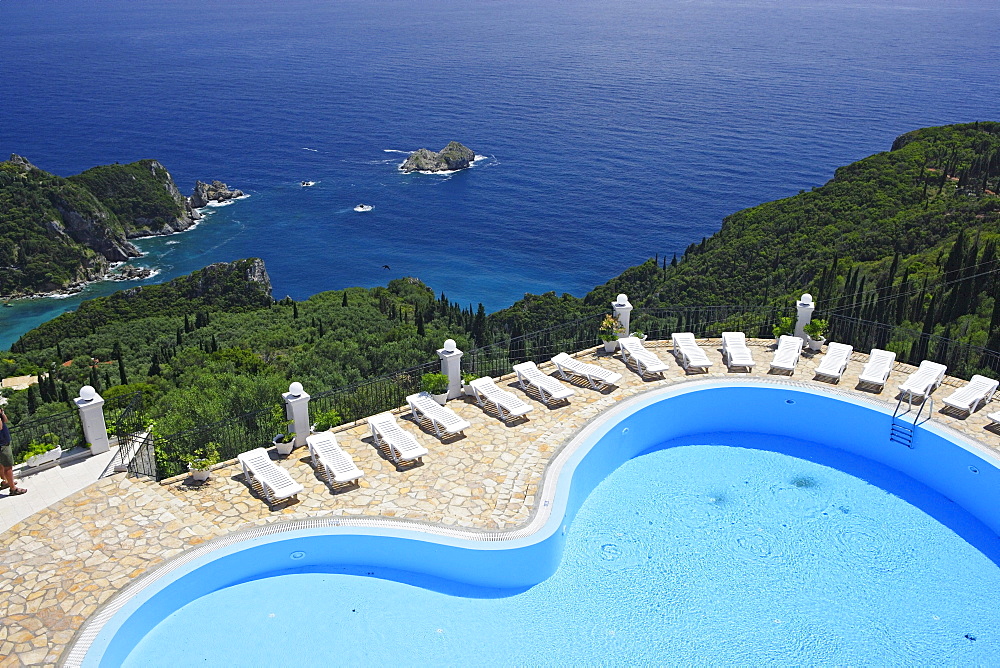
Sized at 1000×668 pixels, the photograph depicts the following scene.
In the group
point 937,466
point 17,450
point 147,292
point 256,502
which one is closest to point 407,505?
point 256,502

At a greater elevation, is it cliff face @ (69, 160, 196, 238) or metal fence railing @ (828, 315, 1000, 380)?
metal fence railing @ (828, 315, 1000, 380)

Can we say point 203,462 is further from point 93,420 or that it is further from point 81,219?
point 81,219

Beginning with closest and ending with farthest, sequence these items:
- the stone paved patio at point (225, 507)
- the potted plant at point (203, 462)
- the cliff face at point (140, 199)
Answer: the stone paved patio at point (225, 507) → the potted plant at point (203, 462) → the cliff face at point (140, 199)

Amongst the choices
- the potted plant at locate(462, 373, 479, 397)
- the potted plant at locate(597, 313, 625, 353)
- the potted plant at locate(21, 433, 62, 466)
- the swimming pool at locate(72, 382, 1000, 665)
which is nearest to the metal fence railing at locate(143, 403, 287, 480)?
the potted plant at locate(21, 433, 62, 466)

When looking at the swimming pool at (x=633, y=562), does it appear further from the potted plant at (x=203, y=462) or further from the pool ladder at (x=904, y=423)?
the potted plant at (x=203, y=462)

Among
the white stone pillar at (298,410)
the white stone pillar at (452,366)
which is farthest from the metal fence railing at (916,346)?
the white stone pillar at (298,410)

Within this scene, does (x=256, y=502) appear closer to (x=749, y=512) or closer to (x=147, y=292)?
(x=749, y=512)

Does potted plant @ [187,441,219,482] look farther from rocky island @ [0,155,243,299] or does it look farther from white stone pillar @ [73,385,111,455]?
rocky island @ [0,155,243,299]
